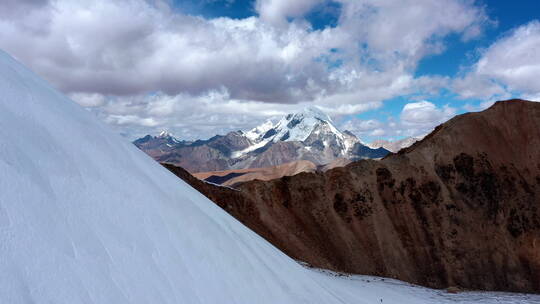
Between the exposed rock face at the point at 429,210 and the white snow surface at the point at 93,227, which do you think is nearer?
the white snow surface at the point at 93,227

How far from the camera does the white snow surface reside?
3.12m

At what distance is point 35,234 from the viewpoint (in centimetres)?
322

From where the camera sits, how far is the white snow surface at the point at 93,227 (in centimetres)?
312

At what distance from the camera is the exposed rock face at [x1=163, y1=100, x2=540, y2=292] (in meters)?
39.5

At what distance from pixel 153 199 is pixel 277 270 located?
11.4 ft

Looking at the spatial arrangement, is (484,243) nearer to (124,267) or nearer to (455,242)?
(455,242)

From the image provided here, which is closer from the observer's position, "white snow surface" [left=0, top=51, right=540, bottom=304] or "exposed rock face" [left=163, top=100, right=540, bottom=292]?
"white snow surface" [left=0, top=51, right=540, bottom=304]

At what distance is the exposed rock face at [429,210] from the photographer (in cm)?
3947

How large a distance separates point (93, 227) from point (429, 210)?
4729 cm

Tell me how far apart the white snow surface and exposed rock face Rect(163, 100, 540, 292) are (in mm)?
31517

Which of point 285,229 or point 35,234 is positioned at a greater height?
point 35,234

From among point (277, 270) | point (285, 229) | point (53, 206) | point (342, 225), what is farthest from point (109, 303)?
point (342, 225)

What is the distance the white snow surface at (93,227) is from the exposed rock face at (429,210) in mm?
31517

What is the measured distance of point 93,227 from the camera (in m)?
3.96
